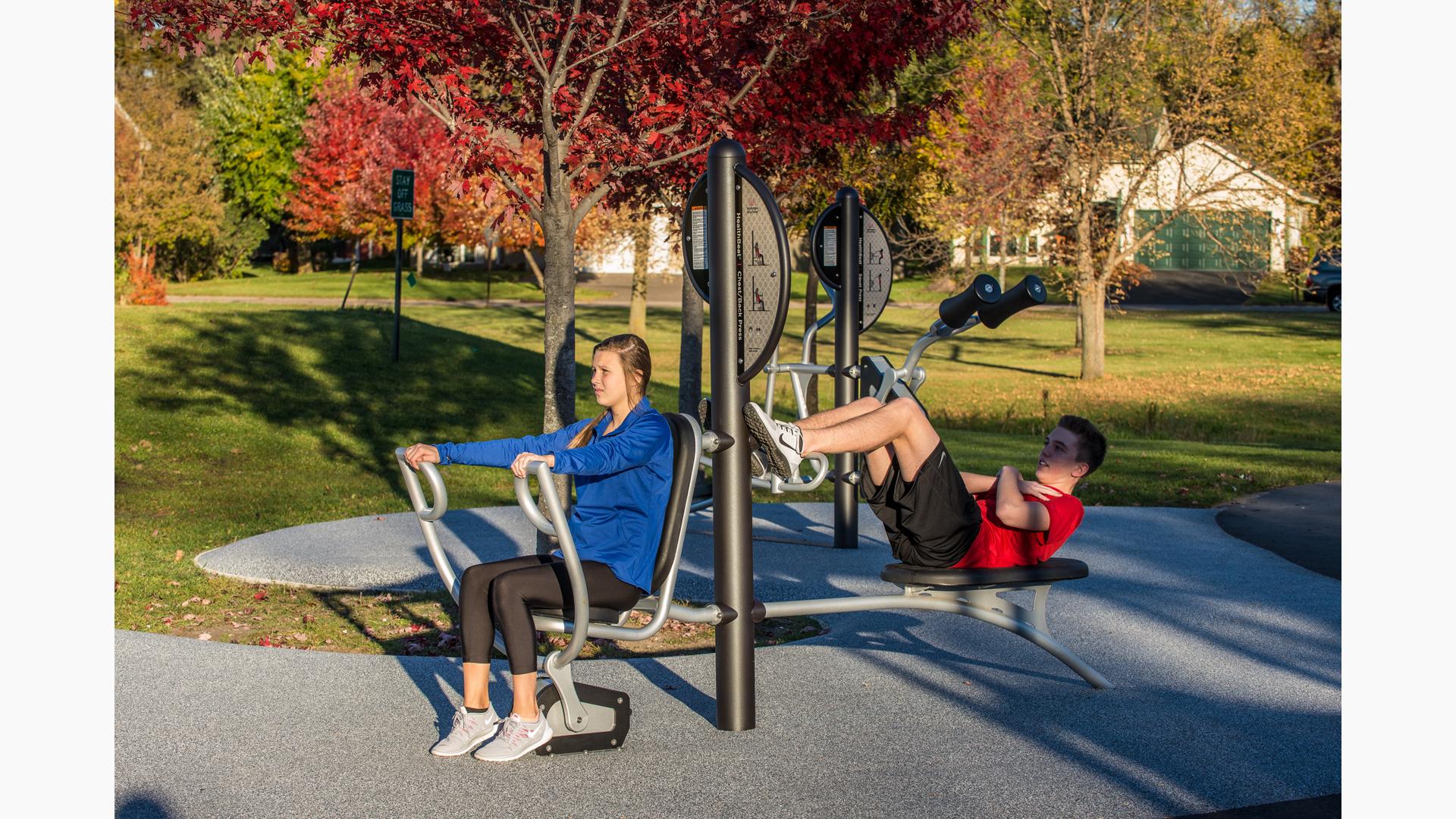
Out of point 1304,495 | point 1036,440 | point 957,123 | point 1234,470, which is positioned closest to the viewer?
point 1304,495

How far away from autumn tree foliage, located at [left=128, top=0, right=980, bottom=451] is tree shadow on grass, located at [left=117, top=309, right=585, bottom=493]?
458 centimetres

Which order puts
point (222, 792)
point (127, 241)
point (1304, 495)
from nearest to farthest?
point (222, 792)
point (1304, 495)
point (127, 241)

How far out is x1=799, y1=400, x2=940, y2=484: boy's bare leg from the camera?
471 cm

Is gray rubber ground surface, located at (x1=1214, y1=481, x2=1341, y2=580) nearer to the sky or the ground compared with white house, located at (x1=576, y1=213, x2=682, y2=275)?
nearer to the ground

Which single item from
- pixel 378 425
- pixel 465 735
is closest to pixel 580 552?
pixel 465 735

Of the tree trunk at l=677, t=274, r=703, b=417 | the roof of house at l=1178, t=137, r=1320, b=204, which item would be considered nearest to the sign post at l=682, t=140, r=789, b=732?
the tree trunk at l=677, t=274, r=703, b=417

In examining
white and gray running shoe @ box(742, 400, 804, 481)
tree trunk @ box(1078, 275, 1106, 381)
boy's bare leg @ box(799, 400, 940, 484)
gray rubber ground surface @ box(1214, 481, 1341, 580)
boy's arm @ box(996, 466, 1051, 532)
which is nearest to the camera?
white and gray running shoe @ box(742, 400, 804, 481)

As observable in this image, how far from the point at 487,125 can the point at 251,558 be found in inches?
112

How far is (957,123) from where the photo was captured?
23.3 metres

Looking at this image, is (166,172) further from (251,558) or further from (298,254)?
(251,558)

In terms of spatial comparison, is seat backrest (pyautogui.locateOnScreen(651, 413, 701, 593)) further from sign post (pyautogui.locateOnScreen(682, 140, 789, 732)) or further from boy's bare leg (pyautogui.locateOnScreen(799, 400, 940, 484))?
boy's bare leg (pyautogui.locateOnScreen(799, 400, 940, 484))

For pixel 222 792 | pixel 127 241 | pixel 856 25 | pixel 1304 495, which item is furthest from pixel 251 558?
pixel 127 241

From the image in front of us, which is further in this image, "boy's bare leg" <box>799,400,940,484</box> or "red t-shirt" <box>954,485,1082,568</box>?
"red t-shirt" <box>954,485,1082,568</box>

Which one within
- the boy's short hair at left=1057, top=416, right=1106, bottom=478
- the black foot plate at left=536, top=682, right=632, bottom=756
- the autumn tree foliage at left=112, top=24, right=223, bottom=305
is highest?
the autumn tree foliage at left=112, top=24, right=223, bottom=305
